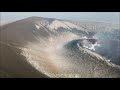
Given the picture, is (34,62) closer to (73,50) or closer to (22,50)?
(22,50)

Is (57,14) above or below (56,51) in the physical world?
above
